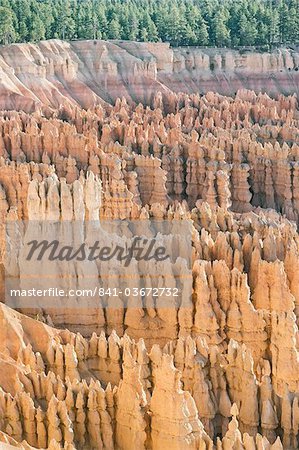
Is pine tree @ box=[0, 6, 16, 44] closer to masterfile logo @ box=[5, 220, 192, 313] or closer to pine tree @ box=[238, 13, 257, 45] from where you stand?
pine tree @ box=[238, 13, 257, 45]

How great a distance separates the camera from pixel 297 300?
25.9 metres

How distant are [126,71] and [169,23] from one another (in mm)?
12620

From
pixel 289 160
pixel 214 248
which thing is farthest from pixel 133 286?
pixel 289 160

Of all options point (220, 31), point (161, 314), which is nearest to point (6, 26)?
point (220, 31)

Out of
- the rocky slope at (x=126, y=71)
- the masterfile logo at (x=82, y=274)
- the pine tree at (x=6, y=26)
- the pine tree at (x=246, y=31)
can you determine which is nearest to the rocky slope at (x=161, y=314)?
the masterfile logo at (x=82, y=274)

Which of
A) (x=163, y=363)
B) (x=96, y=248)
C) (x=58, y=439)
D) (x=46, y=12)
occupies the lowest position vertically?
(x=58, y=439)

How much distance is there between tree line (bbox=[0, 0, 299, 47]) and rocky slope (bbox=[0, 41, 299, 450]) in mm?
32971

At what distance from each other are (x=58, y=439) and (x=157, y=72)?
61.0 meters

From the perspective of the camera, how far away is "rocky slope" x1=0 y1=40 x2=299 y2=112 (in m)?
65.9

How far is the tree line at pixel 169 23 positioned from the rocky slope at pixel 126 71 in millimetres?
4345

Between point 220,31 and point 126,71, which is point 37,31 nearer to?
point 126,71

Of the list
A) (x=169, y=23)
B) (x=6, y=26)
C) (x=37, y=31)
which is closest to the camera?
(x=6, y=26)

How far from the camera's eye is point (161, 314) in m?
24.2

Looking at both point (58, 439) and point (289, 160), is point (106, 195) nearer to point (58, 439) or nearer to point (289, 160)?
point (289, 160)
